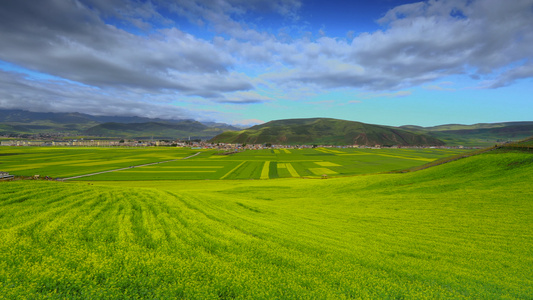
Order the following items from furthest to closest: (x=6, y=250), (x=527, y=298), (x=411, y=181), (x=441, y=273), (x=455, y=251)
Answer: (x=411, y=181) < (x=455, y=251) < (x=441, y=273) < (x=6, y=250) < (x=527, y=298)

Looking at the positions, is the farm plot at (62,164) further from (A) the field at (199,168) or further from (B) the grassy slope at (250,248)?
(B) the grassy slope at (250,248)

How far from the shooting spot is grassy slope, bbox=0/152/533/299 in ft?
31.0

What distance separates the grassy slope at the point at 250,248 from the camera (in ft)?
31.0

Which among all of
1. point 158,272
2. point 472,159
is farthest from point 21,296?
point 472,159

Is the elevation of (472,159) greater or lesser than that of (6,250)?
greater

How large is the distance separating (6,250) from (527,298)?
81.2 ft

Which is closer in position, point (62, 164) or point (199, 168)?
point (199, 168)

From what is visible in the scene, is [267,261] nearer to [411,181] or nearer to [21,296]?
[21,296]

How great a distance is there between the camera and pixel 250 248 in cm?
1347

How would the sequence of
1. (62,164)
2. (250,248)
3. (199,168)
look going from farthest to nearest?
(62,164), (199,168), (250,248)

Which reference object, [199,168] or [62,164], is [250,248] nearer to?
[199,168]

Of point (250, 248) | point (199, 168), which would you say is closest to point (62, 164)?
point (199, 168)

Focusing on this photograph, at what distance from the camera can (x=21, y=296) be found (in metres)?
7.89

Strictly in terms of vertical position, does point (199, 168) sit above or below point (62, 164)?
above
